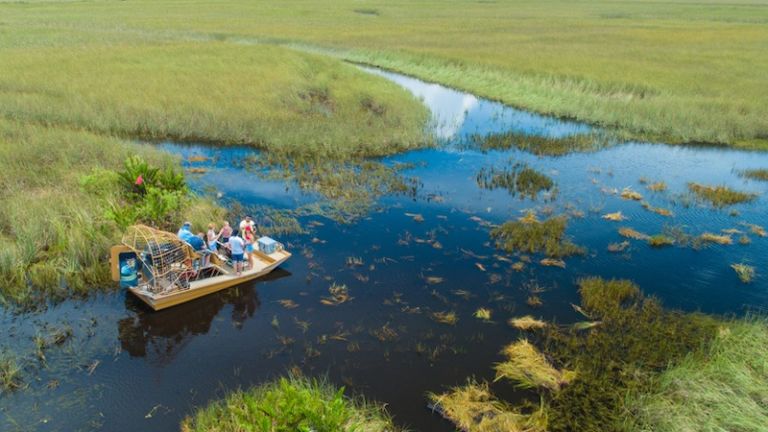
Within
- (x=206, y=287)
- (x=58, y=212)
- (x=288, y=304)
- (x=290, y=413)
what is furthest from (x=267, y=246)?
(x=290, y=413)

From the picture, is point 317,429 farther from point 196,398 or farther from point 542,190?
point 542,190

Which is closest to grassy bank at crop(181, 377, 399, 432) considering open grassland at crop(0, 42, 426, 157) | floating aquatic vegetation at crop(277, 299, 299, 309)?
floating aquatic vegetation at crop(277, 299, 299, 309)

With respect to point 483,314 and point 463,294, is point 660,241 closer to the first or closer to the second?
point 463,294

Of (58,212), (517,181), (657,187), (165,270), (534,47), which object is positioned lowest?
(657,187)

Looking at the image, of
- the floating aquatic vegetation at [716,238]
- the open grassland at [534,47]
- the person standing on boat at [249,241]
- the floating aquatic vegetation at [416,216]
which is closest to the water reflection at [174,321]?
the person standing on boat at [249,241]

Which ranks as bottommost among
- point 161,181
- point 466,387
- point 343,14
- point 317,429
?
point 466,387

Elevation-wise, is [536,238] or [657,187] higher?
[657,187]

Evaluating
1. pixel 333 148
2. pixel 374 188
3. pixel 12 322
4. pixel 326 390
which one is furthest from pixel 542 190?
pixel 12 322

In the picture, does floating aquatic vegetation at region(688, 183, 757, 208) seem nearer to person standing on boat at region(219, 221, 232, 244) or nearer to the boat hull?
the boat hull
